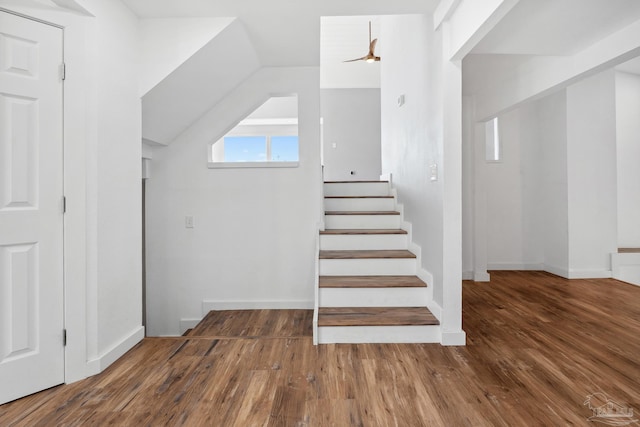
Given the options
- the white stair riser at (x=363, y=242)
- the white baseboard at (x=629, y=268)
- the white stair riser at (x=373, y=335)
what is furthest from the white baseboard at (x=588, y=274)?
the white stair riser at (x=373, y=335)

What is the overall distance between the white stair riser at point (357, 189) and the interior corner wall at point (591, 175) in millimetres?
2506

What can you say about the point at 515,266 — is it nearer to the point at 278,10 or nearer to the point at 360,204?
the point at 360,204

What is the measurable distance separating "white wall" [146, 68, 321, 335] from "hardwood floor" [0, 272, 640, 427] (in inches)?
A: 28.8

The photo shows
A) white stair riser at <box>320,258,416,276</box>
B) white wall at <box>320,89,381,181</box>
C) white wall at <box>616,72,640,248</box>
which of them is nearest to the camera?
white stair riser at <box>320,258,416,276</box>

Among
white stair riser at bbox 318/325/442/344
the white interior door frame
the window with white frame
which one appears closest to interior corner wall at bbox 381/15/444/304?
white stair riser at bbox 318/325/442/344

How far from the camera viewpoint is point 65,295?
2.00m

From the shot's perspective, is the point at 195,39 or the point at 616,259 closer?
the point at 195,39

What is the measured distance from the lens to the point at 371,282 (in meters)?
2.92

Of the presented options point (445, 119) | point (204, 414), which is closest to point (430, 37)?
point (445, 119)

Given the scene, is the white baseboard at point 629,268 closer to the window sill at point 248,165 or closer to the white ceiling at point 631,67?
the white ceiling at point 631,67

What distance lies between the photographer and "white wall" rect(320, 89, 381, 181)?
751cm

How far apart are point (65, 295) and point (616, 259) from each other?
6.00m

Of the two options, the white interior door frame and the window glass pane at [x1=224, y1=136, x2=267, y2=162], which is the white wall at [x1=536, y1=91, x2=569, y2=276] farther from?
the window glass pane at [x1=224, y1=136, x2=267, y2=162]

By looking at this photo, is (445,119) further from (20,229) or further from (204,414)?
(20,229)
